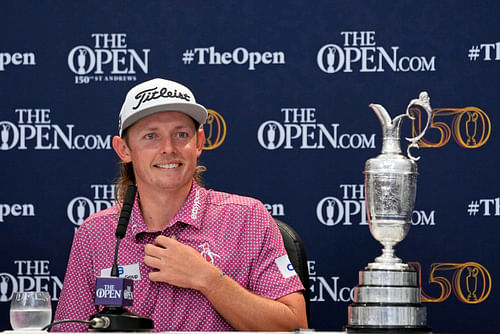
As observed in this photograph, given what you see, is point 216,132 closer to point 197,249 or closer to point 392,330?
point 197,249

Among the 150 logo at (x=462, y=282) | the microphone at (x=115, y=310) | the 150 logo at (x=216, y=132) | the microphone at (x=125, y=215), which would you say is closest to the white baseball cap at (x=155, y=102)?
the microphone at (x=125, y=215)

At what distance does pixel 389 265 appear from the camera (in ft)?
7.07

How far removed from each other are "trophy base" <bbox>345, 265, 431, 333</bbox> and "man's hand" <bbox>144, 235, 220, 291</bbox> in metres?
0.57

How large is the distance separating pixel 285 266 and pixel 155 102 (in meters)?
0.66

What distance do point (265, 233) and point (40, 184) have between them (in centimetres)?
152

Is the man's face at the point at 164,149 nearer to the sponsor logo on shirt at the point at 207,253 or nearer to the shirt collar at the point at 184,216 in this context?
the shirt collar at the point at 184,216

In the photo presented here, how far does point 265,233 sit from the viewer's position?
285 cm

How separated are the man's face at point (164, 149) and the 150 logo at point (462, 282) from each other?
1451mm

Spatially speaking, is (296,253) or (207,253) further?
(296,253)

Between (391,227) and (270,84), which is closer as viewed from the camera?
(391,227)

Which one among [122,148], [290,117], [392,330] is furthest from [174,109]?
[290,117]

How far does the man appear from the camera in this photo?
2.68m

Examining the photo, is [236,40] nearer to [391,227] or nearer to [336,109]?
[336,109]

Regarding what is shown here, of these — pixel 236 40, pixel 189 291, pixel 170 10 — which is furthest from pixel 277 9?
pixel 189 291
